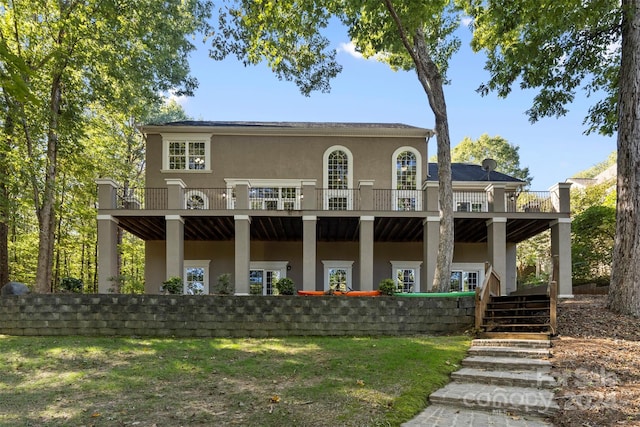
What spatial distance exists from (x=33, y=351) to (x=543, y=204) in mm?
17235

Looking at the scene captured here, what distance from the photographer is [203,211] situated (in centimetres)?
1473

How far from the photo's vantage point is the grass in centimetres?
489

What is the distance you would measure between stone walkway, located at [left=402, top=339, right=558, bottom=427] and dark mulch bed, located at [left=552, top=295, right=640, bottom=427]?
21 centimetres

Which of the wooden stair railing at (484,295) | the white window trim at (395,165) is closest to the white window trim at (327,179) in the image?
the white window trim at (395,165)

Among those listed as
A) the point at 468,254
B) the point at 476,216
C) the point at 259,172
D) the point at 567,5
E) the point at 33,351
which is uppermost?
the point at 567,5

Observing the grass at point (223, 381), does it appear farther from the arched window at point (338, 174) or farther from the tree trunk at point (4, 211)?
the arched window at point (338, 174)

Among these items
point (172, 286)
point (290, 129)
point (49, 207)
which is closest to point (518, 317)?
point (172, 286)

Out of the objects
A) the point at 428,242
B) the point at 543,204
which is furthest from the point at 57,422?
the point at 543,204

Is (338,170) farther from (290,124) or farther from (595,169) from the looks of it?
(595,169)

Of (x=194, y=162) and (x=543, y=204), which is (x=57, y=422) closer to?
(x=194, y=162)

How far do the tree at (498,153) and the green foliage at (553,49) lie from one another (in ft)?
75.1

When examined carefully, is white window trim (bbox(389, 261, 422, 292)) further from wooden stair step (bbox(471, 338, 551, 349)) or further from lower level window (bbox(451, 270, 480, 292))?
wooden stair step (bbox(471, 338, 551, 349))

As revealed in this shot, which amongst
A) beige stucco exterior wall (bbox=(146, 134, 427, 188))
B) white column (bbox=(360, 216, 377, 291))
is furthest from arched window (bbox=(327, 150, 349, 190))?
white column (bbox=(360, 216, 377, 291))

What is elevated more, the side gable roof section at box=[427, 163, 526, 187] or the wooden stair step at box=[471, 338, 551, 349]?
the side gable roof section at box=[427, 163, 526, 187]
